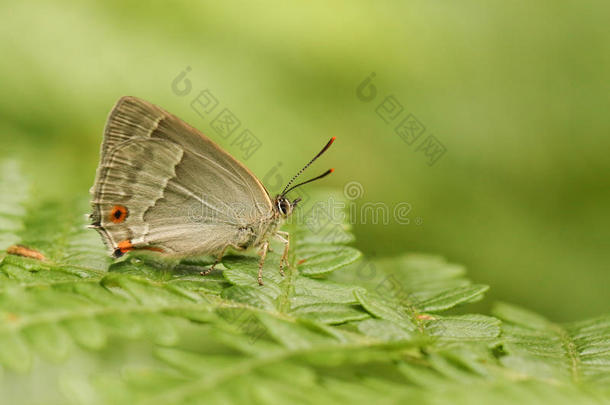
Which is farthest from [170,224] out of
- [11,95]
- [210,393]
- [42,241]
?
[11,95]

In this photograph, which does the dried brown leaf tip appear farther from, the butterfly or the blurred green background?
the blurred green background

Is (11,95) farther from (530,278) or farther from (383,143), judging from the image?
(530,278)

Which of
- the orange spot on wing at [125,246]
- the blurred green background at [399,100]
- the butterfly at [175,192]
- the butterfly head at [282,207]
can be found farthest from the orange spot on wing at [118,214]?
the blurred green background at [399,100]

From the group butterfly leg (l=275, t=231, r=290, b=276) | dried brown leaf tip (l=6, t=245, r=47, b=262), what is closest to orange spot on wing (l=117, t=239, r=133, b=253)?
dried brown leaf tip (l=6, t=245, r=47, b=262)

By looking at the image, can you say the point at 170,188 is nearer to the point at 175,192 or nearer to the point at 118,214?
the point at 175,192

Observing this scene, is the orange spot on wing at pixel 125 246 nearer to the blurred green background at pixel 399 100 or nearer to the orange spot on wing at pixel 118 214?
the orange spot on wing at pixel 118 214
